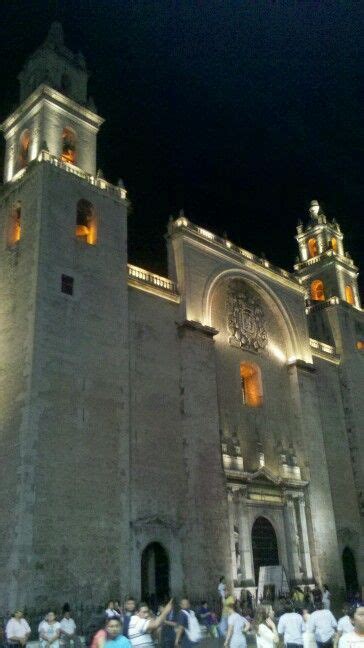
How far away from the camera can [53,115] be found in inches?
1069

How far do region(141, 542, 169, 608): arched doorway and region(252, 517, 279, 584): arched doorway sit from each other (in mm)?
5210

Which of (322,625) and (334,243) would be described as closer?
(322,625)

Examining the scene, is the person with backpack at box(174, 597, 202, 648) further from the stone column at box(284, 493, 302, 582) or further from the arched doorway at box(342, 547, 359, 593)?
the arched doorway at box(342, 547, 359, 593)

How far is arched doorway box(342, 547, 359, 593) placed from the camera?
3037cm

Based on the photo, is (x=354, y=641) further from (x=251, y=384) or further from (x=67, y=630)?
Answer: (x=251, y=384)

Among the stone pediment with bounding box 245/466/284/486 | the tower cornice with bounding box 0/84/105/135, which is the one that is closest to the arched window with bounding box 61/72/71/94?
the tower cornice with bounding box 0/84/105/135

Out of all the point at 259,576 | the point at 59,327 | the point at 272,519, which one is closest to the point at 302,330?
the point at 272,519

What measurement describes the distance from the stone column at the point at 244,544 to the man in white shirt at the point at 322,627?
15.4 m

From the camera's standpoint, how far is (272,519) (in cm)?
2775

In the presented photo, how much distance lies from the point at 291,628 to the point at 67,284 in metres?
16.2

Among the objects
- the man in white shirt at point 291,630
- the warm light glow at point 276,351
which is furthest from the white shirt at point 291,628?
the warm light glow at point 276,351

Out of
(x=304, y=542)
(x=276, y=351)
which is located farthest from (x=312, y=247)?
(x=304, y=542)

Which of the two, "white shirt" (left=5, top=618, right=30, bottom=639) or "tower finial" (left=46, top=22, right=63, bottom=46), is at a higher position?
"tower finial" (left=46, top=22, right=63, bottom=46)

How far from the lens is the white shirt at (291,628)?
955cm
